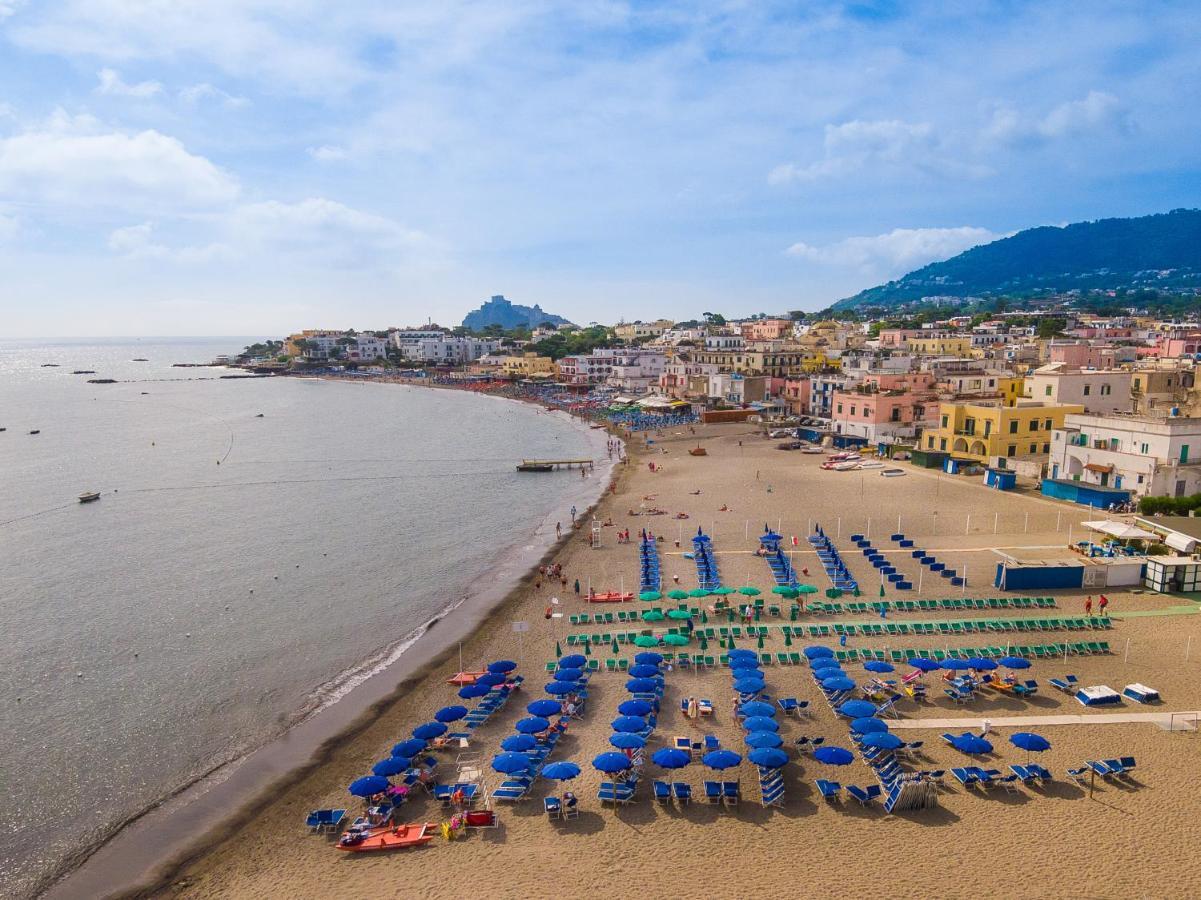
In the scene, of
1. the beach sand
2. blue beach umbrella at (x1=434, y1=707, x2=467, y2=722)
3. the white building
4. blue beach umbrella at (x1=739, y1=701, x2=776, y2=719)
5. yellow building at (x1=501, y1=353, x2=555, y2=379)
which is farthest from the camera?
yellow building at (x1=501, y1=353, x2=555, y2=379)

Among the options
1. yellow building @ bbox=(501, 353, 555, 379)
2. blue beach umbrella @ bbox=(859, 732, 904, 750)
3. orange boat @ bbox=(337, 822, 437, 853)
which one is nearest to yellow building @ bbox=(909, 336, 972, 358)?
yellow building @ bbox=(501, 353, 555, 379)

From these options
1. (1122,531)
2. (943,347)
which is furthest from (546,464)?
(943,347)

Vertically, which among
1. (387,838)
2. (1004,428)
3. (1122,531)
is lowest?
(387,838)

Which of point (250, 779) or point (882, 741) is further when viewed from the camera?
point (250, 779)

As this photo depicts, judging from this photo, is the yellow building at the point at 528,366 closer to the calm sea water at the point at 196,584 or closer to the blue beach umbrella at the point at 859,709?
the calm sea water at the point at 196,584

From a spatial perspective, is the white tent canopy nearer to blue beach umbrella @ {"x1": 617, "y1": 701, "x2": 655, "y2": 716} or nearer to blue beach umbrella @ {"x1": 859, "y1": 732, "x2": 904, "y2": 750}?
blue beach umbrella @ {"x1": 859, "y1": 732, "x2": 904, "y2": 750}

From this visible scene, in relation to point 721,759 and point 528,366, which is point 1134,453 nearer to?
point 721,759
